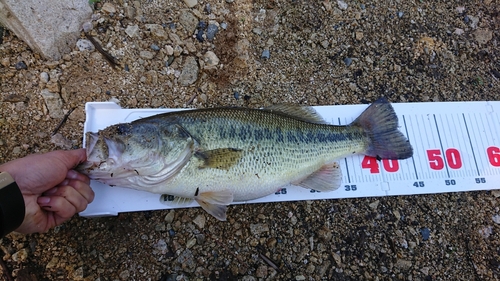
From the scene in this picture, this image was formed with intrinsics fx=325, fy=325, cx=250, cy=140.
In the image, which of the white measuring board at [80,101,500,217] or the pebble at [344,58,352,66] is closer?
the white measuring board at [80,101,500,217]

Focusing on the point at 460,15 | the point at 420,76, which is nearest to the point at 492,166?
the point at 420,76

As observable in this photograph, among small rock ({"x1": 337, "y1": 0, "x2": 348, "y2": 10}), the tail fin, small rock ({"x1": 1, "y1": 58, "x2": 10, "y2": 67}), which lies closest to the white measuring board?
the tail fin

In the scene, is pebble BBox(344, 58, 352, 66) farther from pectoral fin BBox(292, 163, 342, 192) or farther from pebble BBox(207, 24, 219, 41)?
pebble BBox(207, 24, 219, 41)

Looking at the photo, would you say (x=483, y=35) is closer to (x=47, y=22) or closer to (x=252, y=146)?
(x=252, y=146)

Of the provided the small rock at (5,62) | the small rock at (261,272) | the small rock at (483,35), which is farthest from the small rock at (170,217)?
the small rock at (483,35)

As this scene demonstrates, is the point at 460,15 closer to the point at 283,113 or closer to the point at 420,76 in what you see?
the point at 420,76

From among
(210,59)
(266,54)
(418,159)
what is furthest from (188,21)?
(418,159)
